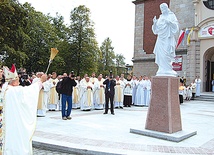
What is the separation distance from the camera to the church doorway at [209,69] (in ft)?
75.5

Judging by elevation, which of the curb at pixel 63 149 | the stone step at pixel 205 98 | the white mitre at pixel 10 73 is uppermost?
the white mitre at pixel 10 73

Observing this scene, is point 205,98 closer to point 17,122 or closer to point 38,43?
point 17,122

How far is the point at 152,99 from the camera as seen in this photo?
7.80 metres

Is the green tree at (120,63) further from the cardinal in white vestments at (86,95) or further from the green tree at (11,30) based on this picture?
the cardinal in white vestments at (86,95)

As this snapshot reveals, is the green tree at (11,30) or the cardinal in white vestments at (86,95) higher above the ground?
the green tree at (11,30)

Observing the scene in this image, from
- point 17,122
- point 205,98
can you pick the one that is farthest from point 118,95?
point 17,122

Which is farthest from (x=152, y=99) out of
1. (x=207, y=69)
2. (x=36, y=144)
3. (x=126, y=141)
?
(x=207, y=69)

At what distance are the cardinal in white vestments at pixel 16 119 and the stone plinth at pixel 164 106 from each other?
4.29 m

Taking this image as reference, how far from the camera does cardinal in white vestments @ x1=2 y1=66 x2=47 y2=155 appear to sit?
4379 millimetres

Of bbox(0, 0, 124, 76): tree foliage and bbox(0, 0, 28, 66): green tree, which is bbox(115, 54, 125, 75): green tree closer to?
bbox(0, 0, 124, 76): tree foliage

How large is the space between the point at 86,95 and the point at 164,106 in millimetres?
6431

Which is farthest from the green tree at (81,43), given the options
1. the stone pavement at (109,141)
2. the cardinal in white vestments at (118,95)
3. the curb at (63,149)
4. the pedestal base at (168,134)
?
the curb at (63,149)

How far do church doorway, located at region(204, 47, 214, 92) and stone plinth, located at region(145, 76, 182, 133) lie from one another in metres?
16.8

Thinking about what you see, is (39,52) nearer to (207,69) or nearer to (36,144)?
(207,69)
